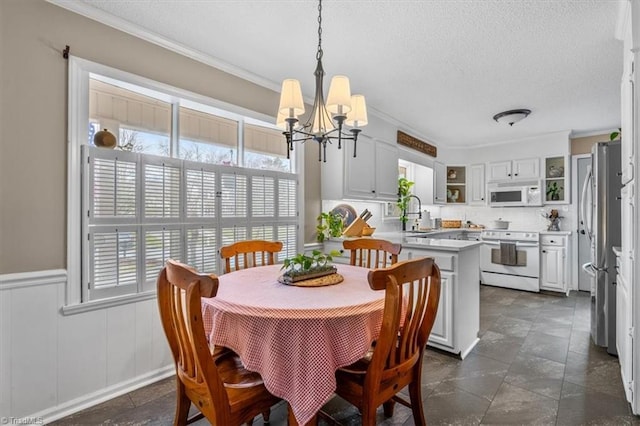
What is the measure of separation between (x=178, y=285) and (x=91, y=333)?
4.40ft

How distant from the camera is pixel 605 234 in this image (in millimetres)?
2650

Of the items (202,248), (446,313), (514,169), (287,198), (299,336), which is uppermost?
(514,169)

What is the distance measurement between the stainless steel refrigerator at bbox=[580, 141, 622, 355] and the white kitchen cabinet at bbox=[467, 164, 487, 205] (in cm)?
294

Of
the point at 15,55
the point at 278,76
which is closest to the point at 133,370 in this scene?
the point at 15,55

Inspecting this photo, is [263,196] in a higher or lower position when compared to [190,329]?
higher

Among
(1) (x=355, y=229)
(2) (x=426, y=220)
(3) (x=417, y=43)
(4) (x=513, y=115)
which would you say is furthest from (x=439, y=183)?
(3) (x=417, y=43)

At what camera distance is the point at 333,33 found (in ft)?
7.36

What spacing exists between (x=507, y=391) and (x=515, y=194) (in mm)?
4062

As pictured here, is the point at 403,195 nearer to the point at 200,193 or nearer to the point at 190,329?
the point at 200,193

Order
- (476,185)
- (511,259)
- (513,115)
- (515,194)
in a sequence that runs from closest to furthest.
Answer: (513,115) < (511,259) < (515,194) < (476,185)

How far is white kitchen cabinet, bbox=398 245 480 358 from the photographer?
2605 mm

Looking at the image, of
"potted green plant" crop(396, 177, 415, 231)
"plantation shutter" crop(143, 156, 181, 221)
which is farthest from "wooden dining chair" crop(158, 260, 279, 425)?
"potted green plant" crop(396, 177, 415, 231)

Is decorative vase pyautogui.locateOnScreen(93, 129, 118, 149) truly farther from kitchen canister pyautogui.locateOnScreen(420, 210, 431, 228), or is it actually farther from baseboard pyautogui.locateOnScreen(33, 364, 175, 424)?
kitchen canister pyautogui.locateOnScreen(420, 210, 431, 228)

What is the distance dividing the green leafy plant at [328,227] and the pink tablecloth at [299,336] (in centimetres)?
197
